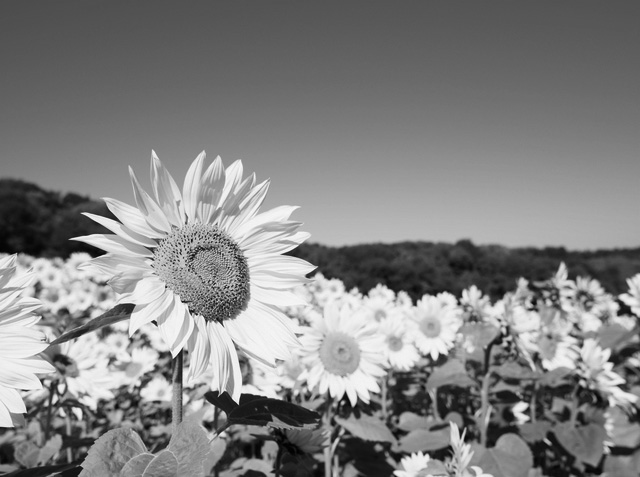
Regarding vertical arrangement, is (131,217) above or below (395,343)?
above

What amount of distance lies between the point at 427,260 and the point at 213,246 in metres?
15.1

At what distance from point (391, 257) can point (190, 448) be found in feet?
50.7

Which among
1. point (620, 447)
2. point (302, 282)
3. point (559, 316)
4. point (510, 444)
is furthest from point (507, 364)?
point (302, 282)

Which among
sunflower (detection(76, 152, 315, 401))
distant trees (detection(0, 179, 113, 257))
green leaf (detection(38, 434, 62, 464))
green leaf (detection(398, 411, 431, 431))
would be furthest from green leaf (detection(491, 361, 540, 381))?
distant trees (detection(0, 179, 113, 257))

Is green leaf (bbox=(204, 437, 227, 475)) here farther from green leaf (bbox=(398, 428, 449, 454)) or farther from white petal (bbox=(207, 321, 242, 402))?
green leaf (bbox=(398, 428, 449, 454))

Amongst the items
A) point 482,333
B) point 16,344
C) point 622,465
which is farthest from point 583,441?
point 16,344

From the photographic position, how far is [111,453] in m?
0.97

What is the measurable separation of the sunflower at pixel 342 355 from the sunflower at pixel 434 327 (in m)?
1.89

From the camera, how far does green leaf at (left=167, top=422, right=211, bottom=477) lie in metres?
0.90

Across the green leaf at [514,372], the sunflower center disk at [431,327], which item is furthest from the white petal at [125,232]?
the sunflower center disk at [431,327]

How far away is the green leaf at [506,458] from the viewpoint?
2.50 m

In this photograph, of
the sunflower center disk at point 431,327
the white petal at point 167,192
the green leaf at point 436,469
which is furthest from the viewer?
the sunflower center disk at point 431,327

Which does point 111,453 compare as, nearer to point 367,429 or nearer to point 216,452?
point 216,452

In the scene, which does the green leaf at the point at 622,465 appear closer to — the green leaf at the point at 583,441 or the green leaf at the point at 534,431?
the green leaf at the point at 583,441
